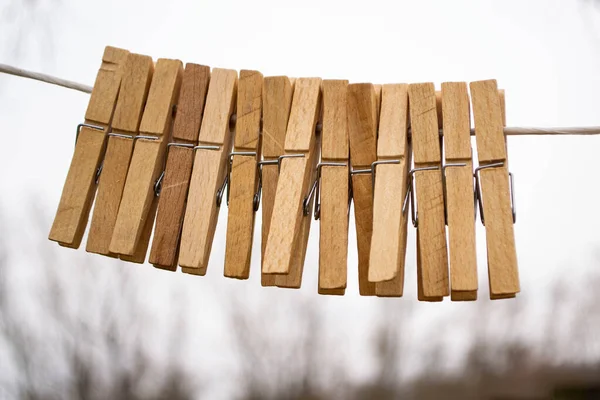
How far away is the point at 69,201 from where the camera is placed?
3.14ft

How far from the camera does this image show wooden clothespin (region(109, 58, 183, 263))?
0.92 m

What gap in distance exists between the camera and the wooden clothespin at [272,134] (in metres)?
0.91

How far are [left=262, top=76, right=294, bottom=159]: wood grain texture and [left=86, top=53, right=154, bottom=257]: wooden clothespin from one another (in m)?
0.20

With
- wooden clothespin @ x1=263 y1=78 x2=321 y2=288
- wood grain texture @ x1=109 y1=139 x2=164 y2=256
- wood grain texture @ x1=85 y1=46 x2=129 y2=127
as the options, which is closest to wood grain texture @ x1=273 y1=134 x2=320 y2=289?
wooden clothespin @ x1=263 y1=78 x2=321 y2=288

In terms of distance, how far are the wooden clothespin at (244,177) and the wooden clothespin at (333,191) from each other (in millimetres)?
100

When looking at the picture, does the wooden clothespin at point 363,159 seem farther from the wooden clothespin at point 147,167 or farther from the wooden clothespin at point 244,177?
the wooden clothespin at point 147,167

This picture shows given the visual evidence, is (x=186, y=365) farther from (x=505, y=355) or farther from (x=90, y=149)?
(x=90, y=149)

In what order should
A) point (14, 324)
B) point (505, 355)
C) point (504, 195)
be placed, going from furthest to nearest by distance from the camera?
point (14, 324) < point (505, 355) < point (504, 195)

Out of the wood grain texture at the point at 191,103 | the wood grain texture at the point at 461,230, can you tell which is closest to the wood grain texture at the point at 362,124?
the wood grain texture at the point at 461,230

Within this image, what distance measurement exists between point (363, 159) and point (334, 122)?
71 millimetres

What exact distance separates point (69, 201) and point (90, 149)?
9 cm

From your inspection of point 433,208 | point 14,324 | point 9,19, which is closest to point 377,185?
point 433,208

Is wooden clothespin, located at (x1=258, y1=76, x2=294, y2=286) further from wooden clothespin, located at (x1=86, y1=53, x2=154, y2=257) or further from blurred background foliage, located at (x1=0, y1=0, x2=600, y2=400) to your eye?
blurred background foliage, located at (x1=0, y1=0, x2=600, y2=400)

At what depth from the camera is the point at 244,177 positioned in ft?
3.02
